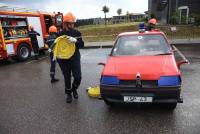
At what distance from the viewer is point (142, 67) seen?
18.9ft

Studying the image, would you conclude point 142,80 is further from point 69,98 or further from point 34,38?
point 34,38

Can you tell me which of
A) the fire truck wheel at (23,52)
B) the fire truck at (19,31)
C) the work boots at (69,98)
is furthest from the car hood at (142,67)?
the fire truck wheel at (23,52)

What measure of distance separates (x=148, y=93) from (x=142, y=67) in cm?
56

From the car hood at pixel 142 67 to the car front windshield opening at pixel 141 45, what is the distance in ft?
0.96

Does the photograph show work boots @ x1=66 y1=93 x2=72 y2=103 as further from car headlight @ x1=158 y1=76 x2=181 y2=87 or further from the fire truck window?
the fire truck window

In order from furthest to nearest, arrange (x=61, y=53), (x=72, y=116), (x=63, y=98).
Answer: (x=63, y=98), (x=61, y=53), (x=72, y=116)

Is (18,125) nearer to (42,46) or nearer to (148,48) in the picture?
(148,48)

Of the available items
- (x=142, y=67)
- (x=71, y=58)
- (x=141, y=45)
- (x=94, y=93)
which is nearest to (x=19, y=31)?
(x=94, y=93)

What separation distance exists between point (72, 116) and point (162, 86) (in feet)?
5.98

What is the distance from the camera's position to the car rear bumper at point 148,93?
17.7 feet

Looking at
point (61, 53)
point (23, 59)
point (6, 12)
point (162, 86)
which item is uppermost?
point (6, 12)

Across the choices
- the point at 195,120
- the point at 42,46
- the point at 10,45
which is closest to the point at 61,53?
the point at 195,120

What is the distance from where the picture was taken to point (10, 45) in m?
14.5

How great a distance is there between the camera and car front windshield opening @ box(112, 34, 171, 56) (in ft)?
21.8
